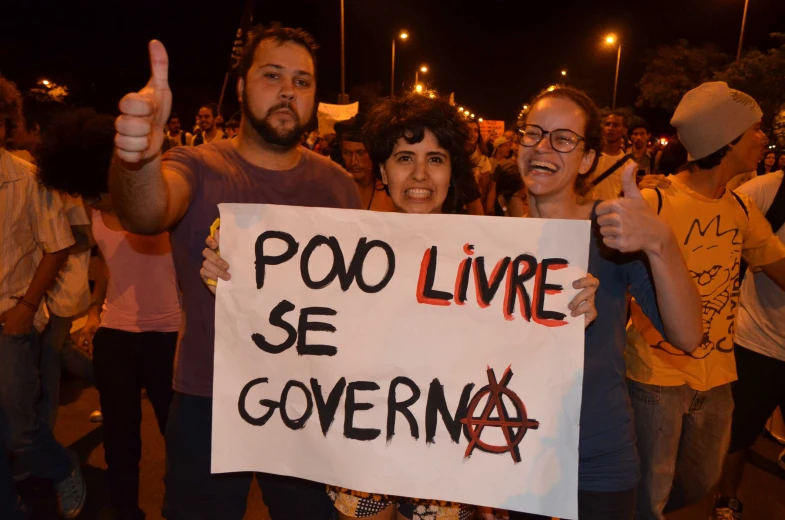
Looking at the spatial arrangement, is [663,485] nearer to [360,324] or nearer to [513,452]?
[513,452]

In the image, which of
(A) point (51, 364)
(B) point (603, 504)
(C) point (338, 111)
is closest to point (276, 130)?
(B) point (603, 504)

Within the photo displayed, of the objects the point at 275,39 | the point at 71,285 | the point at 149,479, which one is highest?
the point at 275,39

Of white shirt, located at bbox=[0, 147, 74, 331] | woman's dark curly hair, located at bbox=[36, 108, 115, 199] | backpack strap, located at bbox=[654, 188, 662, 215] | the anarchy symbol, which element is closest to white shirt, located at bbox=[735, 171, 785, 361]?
backpack strap, located at bbox=[654, 188, 662, 215]

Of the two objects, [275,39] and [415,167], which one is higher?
[275,39]

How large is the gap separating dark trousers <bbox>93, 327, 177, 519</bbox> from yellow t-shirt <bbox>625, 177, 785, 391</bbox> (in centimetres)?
221

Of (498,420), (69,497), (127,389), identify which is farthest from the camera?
(69,497)

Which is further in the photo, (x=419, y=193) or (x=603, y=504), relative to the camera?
(x=419, y=193)

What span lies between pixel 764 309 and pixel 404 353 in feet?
7.61

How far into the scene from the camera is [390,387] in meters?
1.70

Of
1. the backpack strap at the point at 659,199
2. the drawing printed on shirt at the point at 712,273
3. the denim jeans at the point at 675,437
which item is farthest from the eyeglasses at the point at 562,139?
the denim jeans at the point at 675,437

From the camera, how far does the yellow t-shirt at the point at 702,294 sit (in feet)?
7.91

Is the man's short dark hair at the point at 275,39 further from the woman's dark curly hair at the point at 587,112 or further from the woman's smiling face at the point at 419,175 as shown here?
the woman's dark curly hair at the point at 587,112

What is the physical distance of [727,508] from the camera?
3.12m

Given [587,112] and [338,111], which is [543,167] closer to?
[587,112]
